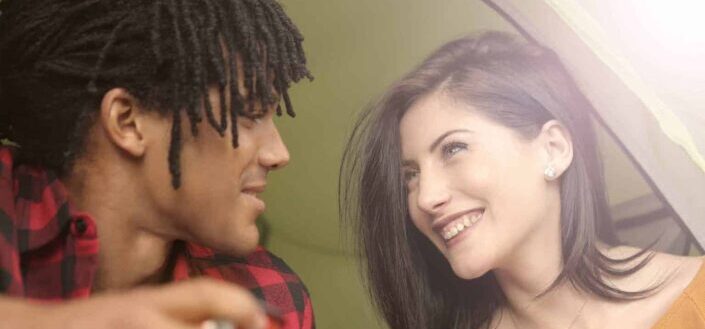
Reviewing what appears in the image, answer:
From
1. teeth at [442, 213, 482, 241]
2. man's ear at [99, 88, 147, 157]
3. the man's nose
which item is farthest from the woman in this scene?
man's ear at [99, 88, 147, 157]

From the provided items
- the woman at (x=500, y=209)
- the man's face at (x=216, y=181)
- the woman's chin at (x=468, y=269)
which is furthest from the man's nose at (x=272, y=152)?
the woman's chin at (x=468, y=269)

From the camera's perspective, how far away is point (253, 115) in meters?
0.73

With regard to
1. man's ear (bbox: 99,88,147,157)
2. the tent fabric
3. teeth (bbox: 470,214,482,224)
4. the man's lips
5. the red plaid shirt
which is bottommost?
the red plaid shirt

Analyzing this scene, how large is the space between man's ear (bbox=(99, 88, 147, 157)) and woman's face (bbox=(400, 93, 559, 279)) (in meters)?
0.28

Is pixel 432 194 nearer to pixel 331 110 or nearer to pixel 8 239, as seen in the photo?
pixel 331 110

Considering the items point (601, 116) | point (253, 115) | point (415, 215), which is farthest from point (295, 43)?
point (601, 116)

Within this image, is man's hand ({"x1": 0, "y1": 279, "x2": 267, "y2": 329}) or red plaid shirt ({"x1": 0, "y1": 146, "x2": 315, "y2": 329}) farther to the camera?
red plaid shirt ({"x1": 0, "y1": 146, "x2": 315, "y2": 329})

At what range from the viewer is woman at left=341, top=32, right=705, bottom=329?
0.75 m

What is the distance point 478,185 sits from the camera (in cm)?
75

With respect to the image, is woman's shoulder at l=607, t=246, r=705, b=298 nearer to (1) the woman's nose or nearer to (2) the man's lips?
(1) the woman's nose

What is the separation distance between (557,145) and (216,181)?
1.16 feet

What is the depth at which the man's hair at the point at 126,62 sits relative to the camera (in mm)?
688

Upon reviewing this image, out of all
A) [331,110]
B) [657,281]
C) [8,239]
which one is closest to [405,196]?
[331,110]

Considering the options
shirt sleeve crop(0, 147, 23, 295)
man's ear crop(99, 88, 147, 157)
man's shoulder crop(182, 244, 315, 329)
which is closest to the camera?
shirt sleeve crop(0, 147, 23, 295)
